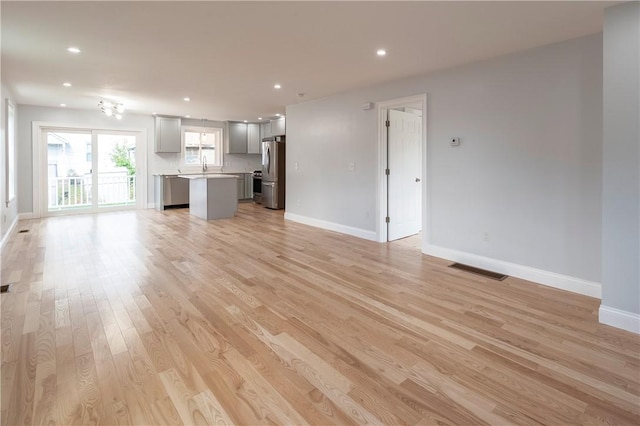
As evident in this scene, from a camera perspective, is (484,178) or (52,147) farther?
(52,147)

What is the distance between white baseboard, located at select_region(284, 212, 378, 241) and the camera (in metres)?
5.53

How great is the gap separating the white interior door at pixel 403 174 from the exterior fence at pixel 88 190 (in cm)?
678

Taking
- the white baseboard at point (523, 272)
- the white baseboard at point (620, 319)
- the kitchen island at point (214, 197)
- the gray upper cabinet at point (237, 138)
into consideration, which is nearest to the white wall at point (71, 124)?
the gray upper cabinet at point (237, 138)

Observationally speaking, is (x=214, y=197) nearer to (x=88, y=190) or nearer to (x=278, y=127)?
(x=278, y=127)

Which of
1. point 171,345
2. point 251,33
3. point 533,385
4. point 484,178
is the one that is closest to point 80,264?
point 171,345

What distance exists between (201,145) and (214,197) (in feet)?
10.3

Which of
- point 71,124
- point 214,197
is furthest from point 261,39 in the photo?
point 71,124

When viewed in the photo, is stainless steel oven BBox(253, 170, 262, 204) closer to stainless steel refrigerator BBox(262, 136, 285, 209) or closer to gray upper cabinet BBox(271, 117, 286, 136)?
stainless steel refrigerator BBox(262, 136, 285, 209)

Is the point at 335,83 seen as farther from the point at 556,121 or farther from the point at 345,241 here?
the point at 556,121

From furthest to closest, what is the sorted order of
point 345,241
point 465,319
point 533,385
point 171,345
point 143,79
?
point 345,241 → point 143,79 → point 465,319 → point 171,345 → point 533,385

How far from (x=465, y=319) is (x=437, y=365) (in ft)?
2.51

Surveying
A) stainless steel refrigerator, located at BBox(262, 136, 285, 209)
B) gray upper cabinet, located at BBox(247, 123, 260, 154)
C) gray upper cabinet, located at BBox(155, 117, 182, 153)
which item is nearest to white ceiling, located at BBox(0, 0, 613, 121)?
gray upper cabinet, located at BBox(155, 117, 182, 153)

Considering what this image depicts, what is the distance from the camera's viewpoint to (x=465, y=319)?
272 centimetres

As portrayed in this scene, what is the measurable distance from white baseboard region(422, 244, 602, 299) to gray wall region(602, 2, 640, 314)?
651 mm
